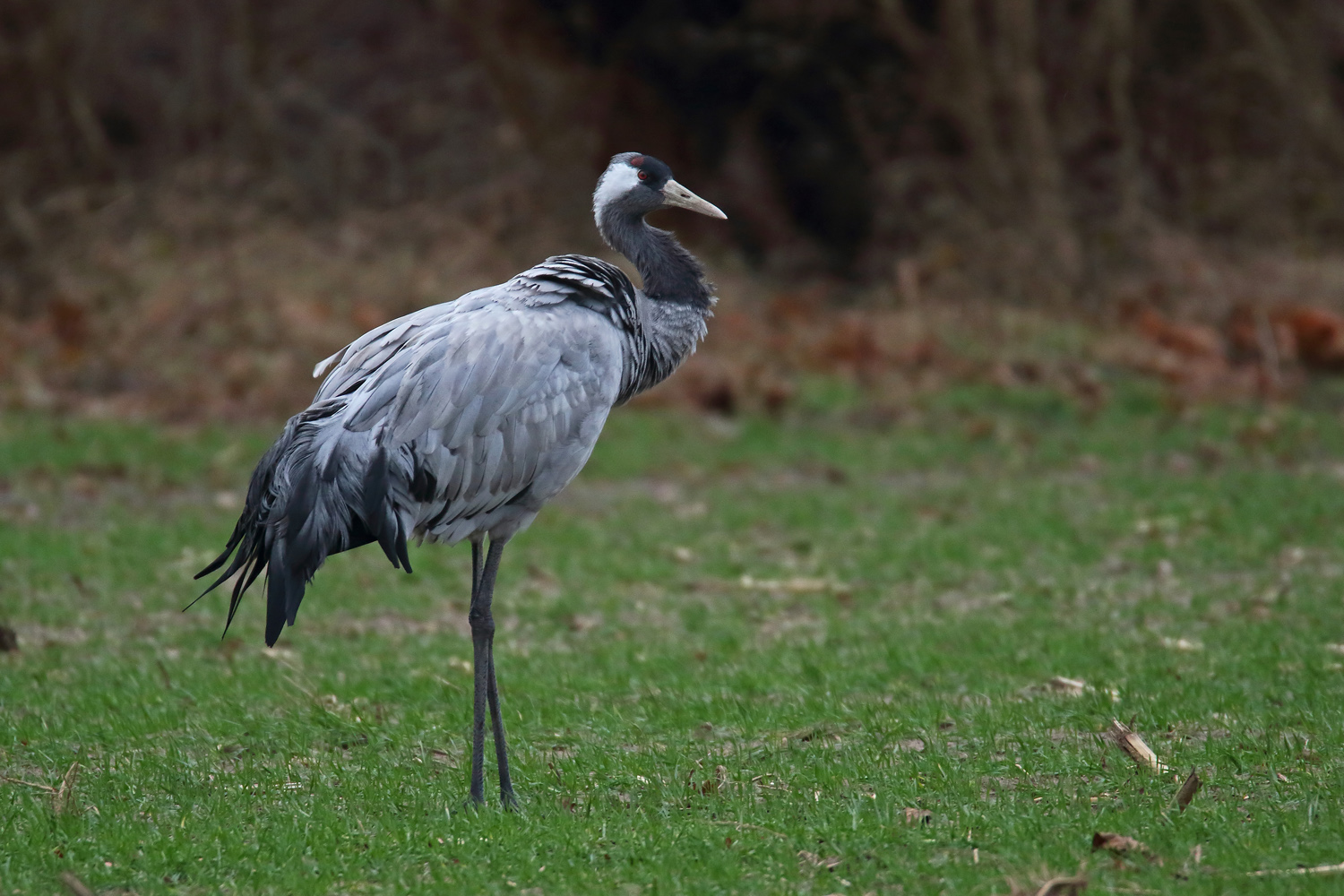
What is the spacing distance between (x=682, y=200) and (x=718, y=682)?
6.96ft

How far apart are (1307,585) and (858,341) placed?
757 cm

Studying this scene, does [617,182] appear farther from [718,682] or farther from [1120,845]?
[1120,845]

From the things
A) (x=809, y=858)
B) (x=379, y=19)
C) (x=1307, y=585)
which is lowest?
(x=1307, y=585)

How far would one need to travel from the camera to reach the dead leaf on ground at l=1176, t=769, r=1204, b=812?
4.91m

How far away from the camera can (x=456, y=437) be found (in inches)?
217

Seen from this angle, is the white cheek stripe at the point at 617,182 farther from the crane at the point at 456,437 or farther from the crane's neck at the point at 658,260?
the crane at the point at 456,437

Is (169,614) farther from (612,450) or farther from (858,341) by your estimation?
(858,341)

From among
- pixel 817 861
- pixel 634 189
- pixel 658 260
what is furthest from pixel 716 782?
pixel 634 189

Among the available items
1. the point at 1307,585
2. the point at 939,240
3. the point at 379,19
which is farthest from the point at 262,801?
the point at 379,19

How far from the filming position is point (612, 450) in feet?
42.0

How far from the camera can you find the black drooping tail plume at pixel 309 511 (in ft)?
17.3

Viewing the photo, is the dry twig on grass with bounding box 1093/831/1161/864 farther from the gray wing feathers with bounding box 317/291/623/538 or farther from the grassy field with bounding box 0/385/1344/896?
the gray wing feathers with bounding box 317/291/623/538

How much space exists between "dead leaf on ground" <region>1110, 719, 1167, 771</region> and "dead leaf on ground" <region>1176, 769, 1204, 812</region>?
1.12ft

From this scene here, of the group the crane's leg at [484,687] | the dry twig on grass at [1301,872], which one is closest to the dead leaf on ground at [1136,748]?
the dry twig on grass at [1301,872]
